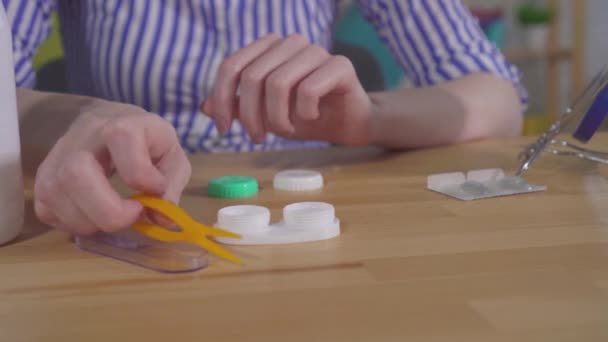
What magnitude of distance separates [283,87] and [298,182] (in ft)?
0.33

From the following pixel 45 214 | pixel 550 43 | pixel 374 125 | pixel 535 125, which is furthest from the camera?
pixel 550 43

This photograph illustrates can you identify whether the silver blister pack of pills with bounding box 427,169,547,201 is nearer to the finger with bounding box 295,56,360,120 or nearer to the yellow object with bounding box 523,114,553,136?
the finger with bounding box 295,56,360,120

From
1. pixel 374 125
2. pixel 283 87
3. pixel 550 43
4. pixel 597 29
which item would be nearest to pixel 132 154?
pixel 283 87

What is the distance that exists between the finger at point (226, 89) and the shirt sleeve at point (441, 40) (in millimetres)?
410

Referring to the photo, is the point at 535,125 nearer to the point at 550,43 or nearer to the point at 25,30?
the point at 550,43

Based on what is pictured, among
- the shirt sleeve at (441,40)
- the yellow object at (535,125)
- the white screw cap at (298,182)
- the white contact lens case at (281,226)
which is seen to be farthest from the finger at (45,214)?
the yellow object at (535,125)

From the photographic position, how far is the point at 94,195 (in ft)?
1.49

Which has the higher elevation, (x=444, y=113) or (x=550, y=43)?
(x=444, y=113)

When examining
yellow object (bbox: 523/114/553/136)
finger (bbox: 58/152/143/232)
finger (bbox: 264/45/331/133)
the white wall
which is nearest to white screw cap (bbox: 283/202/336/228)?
finger (bbox: 58/152/143/232)

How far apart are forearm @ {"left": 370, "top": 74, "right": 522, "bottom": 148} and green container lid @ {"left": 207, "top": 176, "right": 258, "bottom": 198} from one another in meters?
0.26

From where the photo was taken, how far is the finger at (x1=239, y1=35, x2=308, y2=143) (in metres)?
0.71

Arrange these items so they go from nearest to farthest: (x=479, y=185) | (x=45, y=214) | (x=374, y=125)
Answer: (x=45, y=214)
(x=479, y=185)
(x=374, y=125)

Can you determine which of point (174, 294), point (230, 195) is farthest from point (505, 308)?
point (230, 195)

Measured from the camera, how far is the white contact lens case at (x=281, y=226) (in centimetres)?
49
